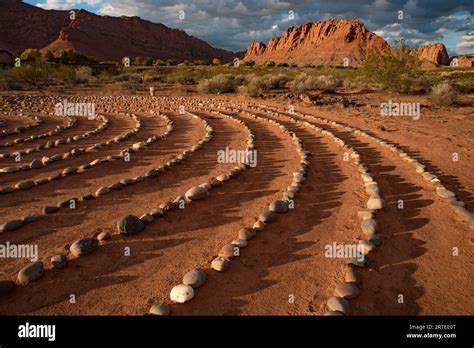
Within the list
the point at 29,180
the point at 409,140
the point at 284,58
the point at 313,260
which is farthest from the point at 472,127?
the point at 284,58

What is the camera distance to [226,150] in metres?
9.40

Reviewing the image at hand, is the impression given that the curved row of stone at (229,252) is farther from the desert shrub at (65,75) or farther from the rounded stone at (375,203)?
the desert shrub at (65,75)

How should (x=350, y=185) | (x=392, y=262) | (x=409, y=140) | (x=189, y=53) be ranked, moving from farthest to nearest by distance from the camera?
(x=189, y=53), (x=409, y=140), (x=350, y=185), (x=392, y=262)

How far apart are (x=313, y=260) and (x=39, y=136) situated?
9.68 meters

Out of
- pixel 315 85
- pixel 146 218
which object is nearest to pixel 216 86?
pixel 315 85

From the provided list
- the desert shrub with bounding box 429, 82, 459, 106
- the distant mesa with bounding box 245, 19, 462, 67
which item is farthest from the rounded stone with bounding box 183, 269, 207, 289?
the distant mesa with bounding box 245, 19, 462, 67

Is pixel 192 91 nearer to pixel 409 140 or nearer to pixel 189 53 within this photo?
pixel 409 140

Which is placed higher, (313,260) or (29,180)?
(29,180)

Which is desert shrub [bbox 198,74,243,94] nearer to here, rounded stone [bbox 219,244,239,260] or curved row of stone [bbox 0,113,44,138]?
curved row of stone [bbox 0,113,44,138]

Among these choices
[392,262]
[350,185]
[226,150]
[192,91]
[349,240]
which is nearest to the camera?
[392,262]

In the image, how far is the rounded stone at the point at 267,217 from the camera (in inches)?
211

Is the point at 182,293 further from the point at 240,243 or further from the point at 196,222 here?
the point at 196,222

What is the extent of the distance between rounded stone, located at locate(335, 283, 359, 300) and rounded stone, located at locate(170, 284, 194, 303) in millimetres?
1495

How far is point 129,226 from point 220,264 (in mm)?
1537
